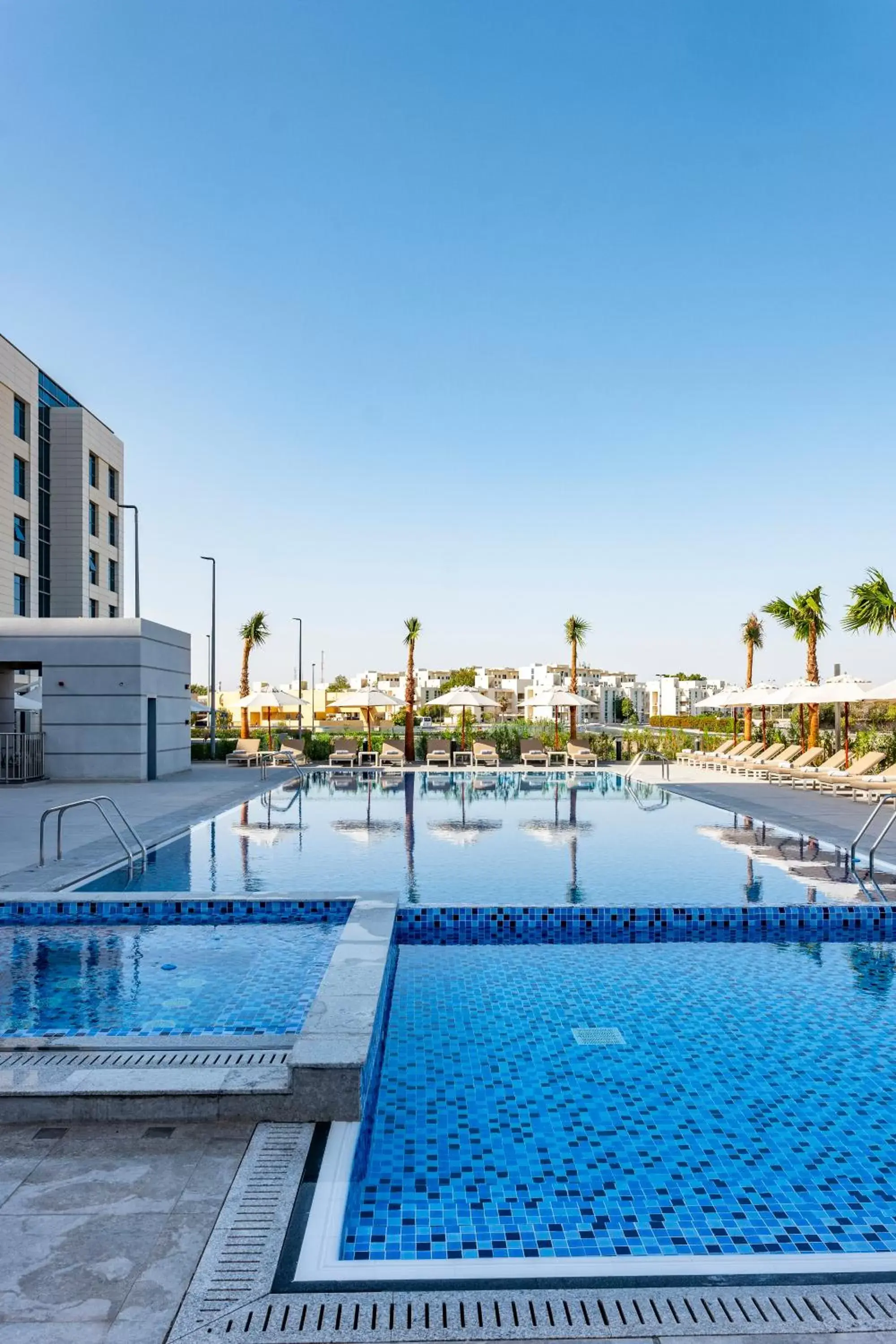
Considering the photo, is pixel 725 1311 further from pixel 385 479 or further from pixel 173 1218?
pixel 385 479

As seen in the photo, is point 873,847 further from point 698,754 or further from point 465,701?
point 698,754

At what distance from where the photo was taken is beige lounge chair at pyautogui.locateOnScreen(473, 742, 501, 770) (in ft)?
73.5

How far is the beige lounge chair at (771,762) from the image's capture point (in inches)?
776

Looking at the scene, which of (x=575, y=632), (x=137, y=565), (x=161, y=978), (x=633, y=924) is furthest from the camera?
(x=575, y=632)

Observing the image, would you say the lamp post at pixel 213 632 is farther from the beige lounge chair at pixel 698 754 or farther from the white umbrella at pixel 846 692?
the white umbrella at pixel 846 692

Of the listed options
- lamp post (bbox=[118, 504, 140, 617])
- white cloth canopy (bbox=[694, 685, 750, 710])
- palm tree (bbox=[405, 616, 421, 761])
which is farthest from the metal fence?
white cloth canopy (bbox=[694, 685, 750, 710])

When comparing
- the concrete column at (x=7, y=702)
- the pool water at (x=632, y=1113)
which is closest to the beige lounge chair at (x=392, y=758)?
the concrete column at (x=7, y=702)

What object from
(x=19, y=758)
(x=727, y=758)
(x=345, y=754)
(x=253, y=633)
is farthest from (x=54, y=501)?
(x=727, y=758)

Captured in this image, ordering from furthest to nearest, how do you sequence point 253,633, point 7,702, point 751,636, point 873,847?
point 253,633, point 751,636, point 7,702, point 873,847

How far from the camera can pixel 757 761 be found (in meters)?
21.1

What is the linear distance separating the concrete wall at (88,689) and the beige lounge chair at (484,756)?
27.9 ft

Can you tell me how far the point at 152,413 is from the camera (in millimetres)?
21125

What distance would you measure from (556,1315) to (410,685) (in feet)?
77.9

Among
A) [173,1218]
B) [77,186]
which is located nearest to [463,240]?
[77,186]
